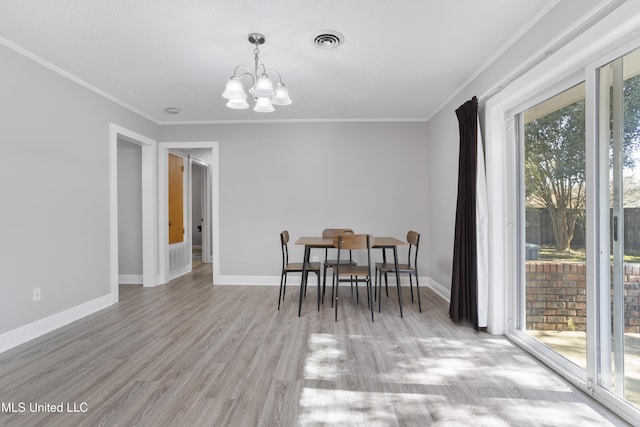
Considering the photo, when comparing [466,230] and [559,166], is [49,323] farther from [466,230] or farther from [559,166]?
[559,166]

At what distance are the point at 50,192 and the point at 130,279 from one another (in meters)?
2.32

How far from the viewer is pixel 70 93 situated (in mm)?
3186

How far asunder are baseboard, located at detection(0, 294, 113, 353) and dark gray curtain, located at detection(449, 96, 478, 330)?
149 inches

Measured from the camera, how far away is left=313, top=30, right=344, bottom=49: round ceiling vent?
7.90ft

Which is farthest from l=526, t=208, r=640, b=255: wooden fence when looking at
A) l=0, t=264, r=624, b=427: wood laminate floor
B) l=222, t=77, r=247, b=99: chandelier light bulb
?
l=222, t=77, r=247, b=99: chandelier light bulb

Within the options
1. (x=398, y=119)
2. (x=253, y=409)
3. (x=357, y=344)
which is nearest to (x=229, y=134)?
(x=398, y=119)

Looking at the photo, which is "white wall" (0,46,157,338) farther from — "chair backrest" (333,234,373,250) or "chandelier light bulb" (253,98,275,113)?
"chair backrest" (333,234,373,250)

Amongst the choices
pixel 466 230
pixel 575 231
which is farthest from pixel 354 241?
pixel 575 231

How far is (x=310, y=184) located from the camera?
15.5 feet

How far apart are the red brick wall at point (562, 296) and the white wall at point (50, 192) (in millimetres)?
4214

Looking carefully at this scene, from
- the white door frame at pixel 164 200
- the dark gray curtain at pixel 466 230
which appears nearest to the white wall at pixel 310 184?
the white door frame at pixel 164 200

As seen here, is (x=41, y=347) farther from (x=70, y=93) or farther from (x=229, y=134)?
(x=229, y=134)

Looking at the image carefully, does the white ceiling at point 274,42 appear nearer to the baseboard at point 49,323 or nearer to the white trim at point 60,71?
the white trim at point 60,71

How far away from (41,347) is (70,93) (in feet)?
7.87
